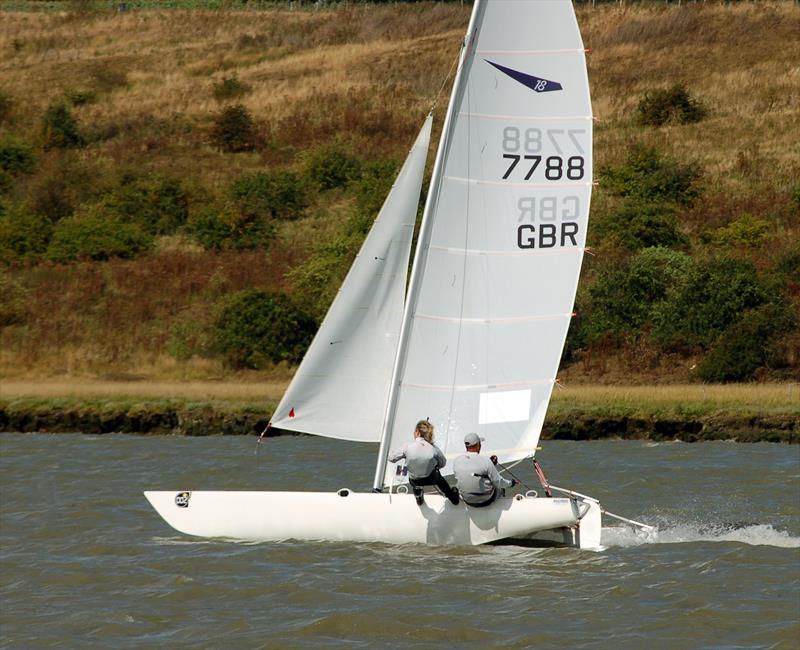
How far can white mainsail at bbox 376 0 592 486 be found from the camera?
1822 centimetres

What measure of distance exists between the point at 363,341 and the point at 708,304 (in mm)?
25609

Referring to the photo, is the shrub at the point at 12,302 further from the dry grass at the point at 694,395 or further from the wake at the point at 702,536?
the wake at the point at 702,536

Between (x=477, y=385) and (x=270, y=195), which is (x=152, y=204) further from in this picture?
(x=477, y=385)

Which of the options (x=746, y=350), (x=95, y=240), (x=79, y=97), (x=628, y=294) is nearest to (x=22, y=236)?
(x=95, y=240)

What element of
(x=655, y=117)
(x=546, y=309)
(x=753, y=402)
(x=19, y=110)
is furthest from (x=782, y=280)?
(x=19, y=110)

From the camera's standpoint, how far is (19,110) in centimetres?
7231

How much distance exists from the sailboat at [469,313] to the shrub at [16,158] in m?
48.3

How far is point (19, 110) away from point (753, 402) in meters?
49.8

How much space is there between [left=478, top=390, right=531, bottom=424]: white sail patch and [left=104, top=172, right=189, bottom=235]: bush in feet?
130

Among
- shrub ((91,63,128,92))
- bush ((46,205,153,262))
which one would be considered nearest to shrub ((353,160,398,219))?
bush ((46,205,153,262))

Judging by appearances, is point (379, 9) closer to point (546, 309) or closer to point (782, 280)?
point (782, 280)

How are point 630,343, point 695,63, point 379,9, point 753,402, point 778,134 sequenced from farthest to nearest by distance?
1. point 379,9
2. point 695,63
3. point 778,134
4. point 630,343
5. point 753,402

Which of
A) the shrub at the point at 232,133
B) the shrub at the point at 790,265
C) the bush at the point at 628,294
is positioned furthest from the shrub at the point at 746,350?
the shrub at the point at 232,133

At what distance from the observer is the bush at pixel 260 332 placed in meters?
43.1
